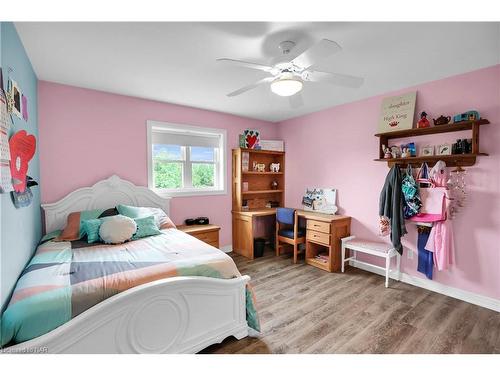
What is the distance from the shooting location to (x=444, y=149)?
100 inches

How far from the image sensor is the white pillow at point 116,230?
7.52 feet

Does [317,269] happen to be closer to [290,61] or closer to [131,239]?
[131,239]

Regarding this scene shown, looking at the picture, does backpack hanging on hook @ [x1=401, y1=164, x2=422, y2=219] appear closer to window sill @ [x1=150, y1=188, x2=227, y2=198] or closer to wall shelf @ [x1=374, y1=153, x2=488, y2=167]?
wall shelf @ [x1=374, y1=153, x2=488, y2=167]

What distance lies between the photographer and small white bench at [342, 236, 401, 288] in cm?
279

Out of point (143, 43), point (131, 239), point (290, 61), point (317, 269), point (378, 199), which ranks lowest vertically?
point (317, 269)

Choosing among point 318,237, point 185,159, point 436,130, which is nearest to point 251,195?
point 185,159

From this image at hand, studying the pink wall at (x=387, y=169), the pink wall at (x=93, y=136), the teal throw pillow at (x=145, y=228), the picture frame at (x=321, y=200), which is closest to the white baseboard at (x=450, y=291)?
the pink wall at (x=387, y=169)

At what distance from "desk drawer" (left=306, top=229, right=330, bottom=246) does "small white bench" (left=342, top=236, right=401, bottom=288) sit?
224mm

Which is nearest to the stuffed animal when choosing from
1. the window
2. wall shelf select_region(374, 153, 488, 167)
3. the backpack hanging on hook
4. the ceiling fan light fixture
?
the window

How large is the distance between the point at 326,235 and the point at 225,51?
8.40 feet

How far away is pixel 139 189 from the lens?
3164mm

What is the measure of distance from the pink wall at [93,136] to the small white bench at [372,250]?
7.71 feet
